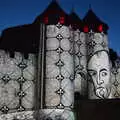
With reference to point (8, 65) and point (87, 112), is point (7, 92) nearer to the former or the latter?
point (8, 65)

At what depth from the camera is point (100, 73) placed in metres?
25.0

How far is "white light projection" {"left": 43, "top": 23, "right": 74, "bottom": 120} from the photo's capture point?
70.6 feet

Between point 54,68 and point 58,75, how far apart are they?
0.65m

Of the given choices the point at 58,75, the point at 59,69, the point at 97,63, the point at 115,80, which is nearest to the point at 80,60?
the point at 97,63

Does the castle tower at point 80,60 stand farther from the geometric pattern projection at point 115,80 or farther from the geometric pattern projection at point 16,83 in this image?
the geometric pattern projection at point 16,83

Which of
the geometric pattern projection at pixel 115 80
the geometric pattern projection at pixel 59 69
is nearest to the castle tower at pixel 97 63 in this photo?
the geometric pattern projection at pixel 115 80

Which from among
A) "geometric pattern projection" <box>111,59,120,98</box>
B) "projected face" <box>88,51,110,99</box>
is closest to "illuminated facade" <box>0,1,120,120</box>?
"projected face" <box>88,51,110,99</box>

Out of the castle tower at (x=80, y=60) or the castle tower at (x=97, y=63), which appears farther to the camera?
the castle tower at (x=97, y=63)

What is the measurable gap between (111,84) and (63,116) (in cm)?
766

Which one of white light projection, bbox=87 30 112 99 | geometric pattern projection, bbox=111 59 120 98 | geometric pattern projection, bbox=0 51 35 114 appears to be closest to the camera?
geometric pattern projection, bbox=0 51 35 114

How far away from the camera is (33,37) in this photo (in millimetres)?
24781

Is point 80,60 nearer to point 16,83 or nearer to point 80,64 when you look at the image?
point 80,64

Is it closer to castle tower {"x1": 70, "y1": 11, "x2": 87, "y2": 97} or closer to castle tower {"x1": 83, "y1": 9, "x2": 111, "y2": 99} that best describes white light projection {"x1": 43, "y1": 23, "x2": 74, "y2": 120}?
castle tower {"x1": 70, "y1": 11, "x2": 87, "y2": 97}

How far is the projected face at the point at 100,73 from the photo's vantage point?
24672 mm
